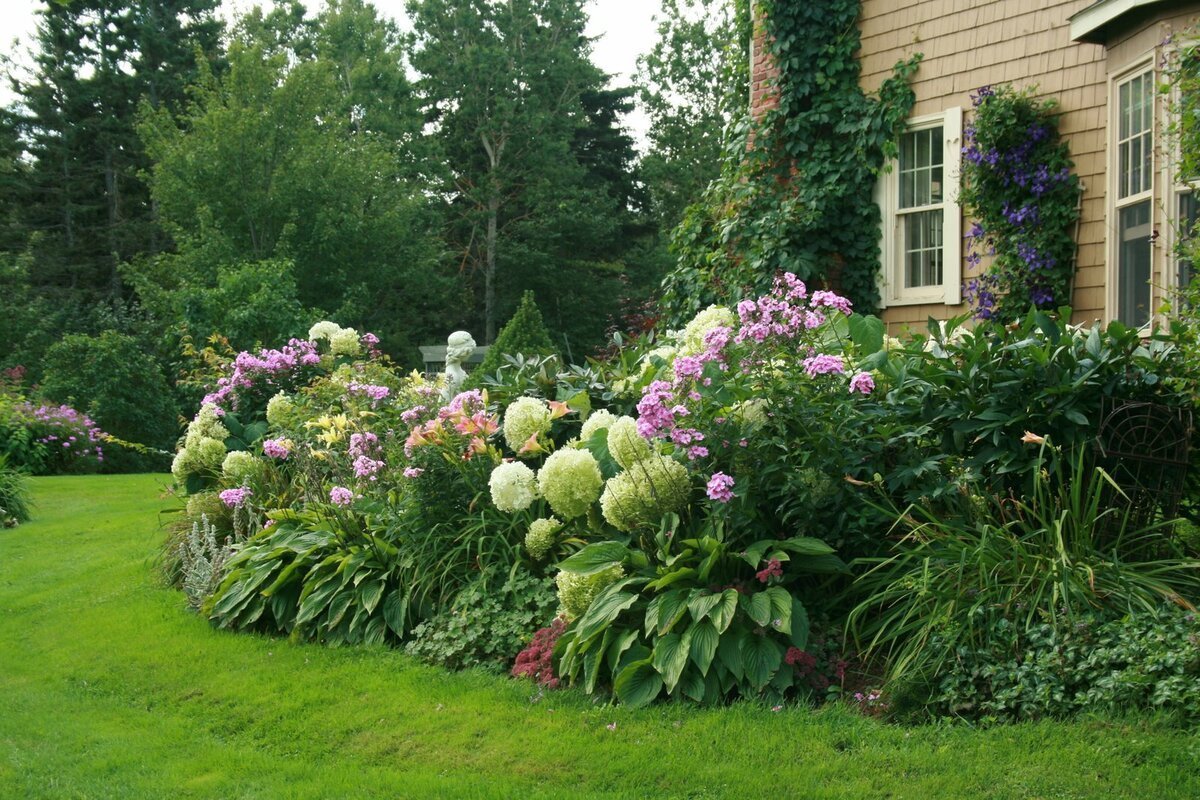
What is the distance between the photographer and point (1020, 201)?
352 inches

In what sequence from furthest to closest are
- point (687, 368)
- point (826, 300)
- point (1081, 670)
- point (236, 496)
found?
point (236, 496)
point (826, 300)
point (687, 368)
point (1081, 670)

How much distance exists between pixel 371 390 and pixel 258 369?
87.8 inches

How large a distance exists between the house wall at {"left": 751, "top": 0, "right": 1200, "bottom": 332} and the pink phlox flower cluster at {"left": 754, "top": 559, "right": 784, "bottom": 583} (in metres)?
4.54

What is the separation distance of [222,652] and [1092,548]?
420 centimetres

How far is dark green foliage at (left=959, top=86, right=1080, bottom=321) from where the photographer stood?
870cm

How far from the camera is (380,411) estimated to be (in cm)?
732

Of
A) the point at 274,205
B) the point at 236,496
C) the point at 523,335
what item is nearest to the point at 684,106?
the point at 274,205

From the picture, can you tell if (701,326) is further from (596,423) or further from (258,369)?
(258,369)

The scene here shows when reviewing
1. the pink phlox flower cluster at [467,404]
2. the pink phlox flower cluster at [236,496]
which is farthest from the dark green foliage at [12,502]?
the pink phlox flower cluster at [467,404]

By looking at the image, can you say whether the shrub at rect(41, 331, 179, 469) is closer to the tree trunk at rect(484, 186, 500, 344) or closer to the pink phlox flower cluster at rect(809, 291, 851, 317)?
the tree trunk at rect(484, 186, 500, 344)

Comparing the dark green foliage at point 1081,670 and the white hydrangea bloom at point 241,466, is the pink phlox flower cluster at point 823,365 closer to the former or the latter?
the dark green foliage at point 1081,670

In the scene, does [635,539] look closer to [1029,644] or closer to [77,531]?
[1029,644]

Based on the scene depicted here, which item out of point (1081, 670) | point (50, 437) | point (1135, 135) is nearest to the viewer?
point (1081, 670)

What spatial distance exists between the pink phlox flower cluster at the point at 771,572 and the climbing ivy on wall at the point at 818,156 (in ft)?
19.2
